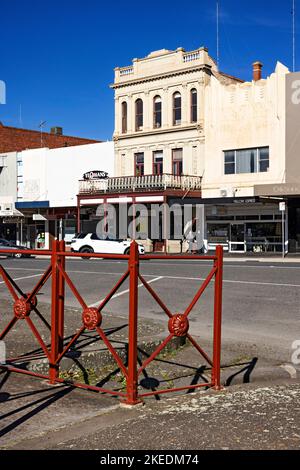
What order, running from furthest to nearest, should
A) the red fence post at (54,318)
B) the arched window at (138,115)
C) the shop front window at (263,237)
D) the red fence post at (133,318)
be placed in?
the arched window at (138,115), the shop front window at (263,237), the red fence post at (54,318), the red fence post at (133,318)

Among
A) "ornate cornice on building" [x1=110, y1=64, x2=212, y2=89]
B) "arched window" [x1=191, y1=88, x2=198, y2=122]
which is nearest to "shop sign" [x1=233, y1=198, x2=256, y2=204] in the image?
→ "arched window" [x1=191, y1=88, x2=198, y2=122]

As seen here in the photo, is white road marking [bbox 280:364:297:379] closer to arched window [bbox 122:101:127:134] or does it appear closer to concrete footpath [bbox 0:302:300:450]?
concrete footpath [bbox 0:302:300:450]

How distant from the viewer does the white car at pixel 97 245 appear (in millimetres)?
33125

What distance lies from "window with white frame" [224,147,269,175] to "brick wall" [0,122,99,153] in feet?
67.5

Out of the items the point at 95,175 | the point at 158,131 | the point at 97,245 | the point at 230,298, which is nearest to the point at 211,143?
the point at 158,131

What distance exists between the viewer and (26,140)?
55.4m

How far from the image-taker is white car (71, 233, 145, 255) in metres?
33.1

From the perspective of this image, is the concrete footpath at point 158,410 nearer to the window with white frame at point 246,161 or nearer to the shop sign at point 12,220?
the window with white frame at point 246,161

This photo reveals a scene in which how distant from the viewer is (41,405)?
5621 millimetres

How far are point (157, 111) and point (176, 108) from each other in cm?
170

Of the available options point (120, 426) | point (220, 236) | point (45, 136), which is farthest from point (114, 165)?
point (120, 426)

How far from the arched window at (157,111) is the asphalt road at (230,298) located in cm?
1922

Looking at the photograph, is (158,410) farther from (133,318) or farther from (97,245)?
(97,245)

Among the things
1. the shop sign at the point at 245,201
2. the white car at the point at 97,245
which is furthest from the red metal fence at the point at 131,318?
the shop sign at the point at 245,201
